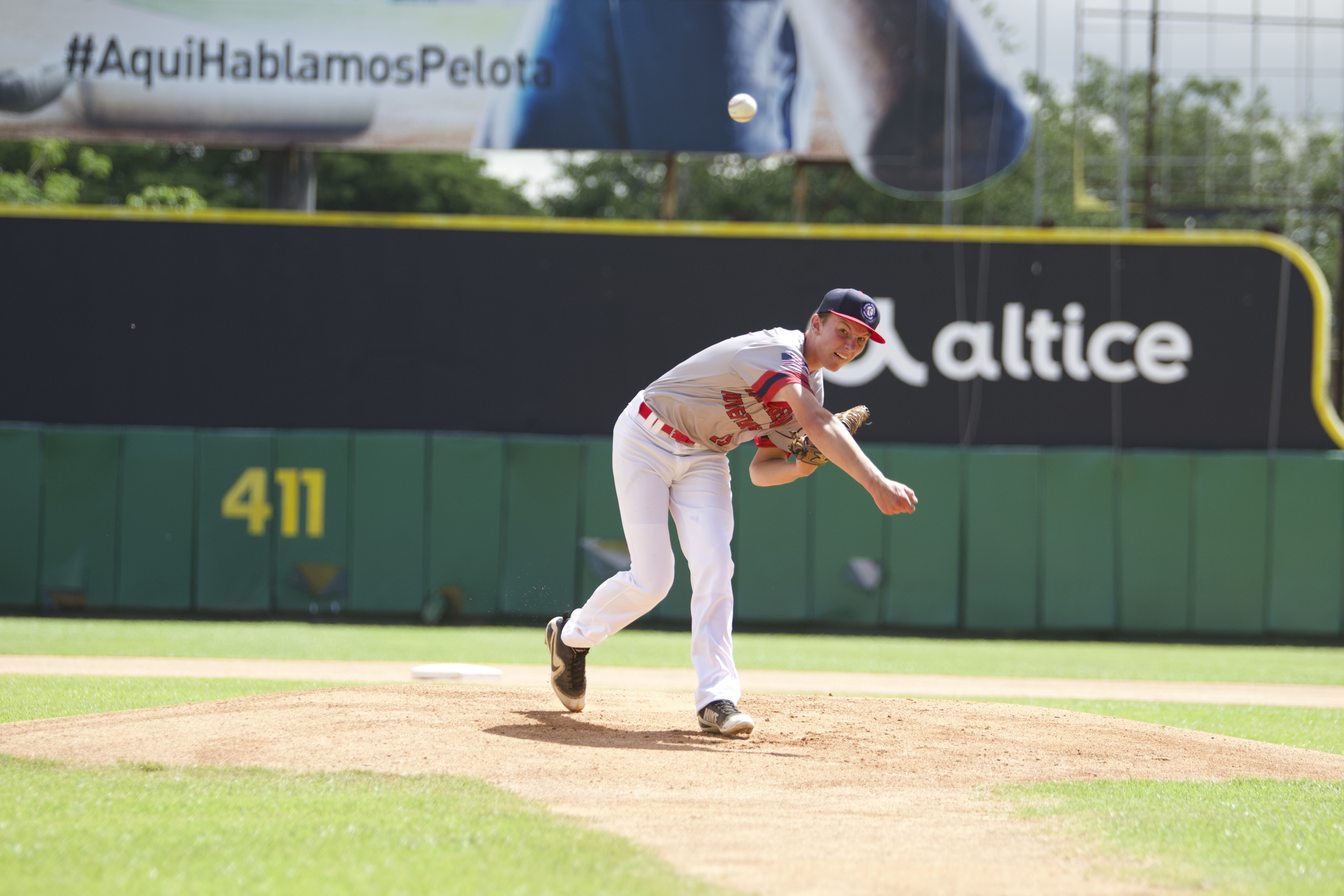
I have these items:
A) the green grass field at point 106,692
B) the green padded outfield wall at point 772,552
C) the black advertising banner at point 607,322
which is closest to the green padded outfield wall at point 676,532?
the green padded outfield wall at point 772,552

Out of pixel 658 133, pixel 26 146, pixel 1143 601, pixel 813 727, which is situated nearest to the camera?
pixel 813 727

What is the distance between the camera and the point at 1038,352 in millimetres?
12633

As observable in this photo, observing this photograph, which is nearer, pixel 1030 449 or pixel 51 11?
pixel 1030 449

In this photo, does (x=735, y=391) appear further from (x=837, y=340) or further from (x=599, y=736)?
(x=599, y=736)

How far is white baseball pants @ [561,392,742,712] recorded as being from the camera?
4.96 metres

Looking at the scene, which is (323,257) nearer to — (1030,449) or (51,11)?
(51,11)

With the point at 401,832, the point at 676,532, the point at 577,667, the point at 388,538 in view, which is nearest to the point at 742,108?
the point at 676,532

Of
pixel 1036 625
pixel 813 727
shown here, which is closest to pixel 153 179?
pixel 1036 625

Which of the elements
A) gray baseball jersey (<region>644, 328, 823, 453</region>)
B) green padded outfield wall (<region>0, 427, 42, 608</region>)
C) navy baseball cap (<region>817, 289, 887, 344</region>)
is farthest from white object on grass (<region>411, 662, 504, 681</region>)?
green padded outfield wall (<region>0, 427, 42, 608</region>)

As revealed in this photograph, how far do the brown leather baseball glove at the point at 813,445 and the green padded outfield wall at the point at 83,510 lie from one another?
913 cm

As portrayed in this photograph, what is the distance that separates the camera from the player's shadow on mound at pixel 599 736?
4.73 m

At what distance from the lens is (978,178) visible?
1320cm

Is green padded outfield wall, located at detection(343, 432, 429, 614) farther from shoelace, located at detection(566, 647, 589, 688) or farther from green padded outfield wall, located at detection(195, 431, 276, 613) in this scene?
shoelace, located at detection(566, 647, 589, 688)

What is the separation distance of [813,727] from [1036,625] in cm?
749
